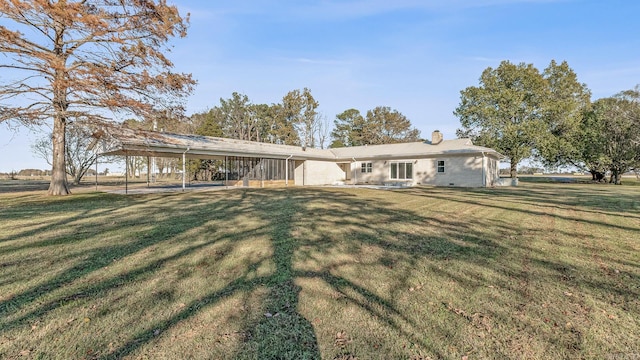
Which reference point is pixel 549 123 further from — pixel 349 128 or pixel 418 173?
pixel 349 128

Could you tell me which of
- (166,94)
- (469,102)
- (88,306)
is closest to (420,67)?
(469,102)

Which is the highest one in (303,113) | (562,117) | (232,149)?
(303,113)

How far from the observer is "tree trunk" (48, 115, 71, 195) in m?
13.1

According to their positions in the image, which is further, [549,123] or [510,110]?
[549,123]

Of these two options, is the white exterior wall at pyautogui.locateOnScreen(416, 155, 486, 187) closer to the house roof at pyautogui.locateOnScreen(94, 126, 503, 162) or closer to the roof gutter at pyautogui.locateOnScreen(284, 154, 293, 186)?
the house roof at pyautogui.locateOnScreen(94, 126, 503, 162)

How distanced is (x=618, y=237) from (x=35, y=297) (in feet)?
29.4

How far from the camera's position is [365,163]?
25.3 meters

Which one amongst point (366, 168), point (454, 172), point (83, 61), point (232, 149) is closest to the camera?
point (83, 61)

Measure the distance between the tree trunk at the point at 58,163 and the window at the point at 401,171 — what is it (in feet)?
66.0

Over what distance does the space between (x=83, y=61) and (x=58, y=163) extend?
4661 millimetres

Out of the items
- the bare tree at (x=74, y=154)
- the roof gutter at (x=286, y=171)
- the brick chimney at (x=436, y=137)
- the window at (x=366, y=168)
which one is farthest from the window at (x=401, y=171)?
the bare tree at (x=74, y=154)

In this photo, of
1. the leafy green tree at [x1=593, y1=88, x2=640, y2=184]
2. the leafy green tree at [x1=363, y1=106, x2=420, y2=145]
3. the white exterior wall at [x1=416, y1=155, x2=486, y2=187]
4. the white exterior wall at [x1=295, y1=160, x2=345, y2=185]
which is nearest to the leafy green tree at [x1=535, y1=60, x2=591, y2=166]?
the leafy green tree at [x1=593, y1=88, x2=640, y2=184]

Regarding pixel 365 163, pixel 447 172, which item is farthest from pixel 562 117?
pixel 365 163

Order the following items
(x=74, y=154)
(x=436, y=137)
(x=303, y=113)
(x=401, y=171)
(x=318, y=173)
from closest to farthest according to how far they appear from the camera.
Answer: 1. (x=74, y=154)
2. (x=436, y=137)
3. (x=401, y=171)
4. (x=318, y=173)
5. (x=303, y=113)
